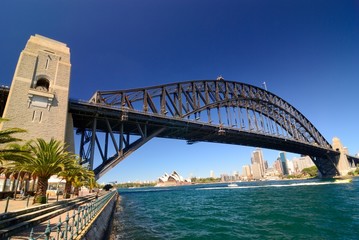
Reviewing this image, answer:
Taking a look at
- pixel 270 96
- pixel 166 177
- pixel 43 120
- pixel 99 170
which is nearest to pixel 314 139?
pixel 270 96

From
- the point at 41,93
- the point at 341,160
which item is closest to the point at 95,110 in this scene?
the point at 41,93

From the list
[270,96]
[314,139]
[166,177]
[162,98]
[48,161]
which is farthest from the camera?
[166,177]

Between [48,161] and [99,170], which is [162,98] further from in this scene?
[48,161]

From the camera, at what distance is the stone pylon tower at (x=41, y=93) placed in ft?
81.5

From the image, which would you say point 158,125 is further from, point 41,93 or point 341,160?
point 341,160

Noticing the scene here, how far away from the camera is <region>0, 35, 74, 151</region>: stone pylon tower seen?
2483cm

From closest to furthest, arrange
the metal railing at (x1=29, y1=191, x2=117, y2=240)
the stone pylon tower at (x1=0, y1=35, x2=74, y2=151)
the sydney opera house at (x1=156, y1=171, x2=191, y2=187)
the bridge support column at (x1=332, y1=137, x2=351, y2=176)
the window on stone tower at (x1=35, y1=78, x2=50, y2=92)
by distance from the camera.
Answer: the metal railing at (x1=29, y1=191, x2=117, y2=240)
the stone pylon tower at (x1=0, y1=35, x2=74, y2=151)
the window on stone tower at (x1=35, y1=78, x2=50, y2=92)
the bridge support column at (x1=332, y1=137, x2=351, y2=176)
the sydney opera house at (x1=156, y1=171, x2=191, y2=187)

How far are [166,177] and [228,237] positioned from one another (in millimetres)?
187767

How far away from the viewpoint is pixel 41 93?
2688cm

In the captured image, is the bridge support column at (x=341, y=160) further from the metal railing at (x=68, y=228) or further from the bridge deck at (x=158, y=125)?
the metal railing at (x=68, y=228)

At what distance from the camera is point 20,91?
84.5 feet

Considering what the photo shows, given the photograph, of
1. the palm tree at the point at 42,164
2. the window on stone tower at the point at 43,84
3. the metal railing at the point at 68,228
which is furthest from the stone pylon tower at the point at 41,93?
the metal railing at the point at 68,228

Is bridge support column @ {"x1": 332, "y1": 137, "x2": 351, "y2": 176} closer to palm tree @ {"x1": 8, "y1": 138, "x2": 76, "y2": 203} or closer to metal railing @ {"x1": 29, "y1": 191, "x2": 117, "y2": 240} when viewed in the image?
palm tree @ {"x1": 8, "y1": 138, "x2": 76, "y2": 203}

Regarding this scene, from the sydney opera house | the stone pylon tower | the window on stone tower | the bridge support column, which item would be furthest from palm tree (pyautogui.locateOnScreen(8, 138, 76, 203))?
the sydney opera house
